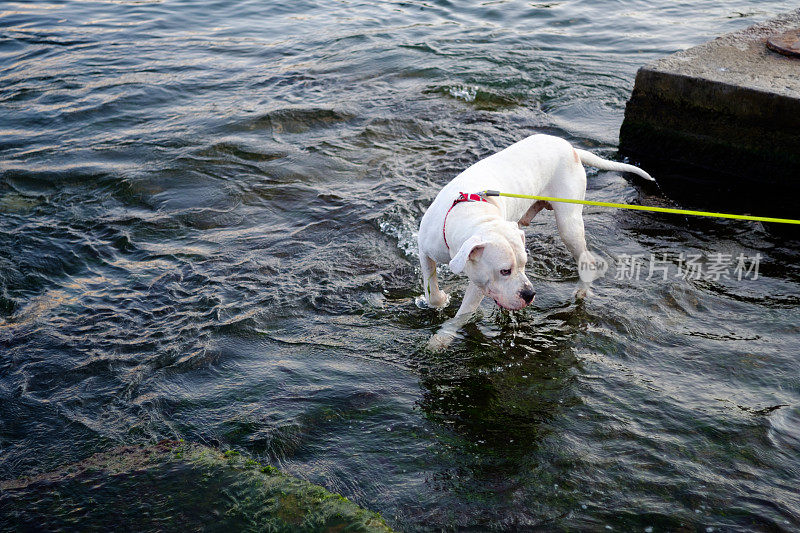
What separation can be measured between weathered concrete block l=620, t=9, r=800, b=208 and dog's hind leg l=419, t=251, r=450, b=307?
3.84 meters

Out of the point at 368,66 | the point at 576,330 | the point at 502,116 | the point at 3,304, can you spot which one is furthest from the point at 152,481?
the point at 368,66

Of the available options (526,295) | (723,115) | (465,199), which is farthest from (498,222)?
(723,115)

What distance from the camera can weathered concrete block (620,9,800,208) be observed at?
22.5 ft

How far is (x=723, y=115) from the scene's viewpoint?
7164 mm

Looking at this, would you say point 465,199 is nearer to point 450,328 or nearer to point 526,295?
point 526,295

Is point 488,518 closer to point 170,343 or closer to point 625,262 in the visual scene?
point 170,343

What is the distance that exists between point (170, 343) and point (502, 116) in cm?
599

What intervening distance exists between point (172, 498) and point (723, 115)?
6.48 meters

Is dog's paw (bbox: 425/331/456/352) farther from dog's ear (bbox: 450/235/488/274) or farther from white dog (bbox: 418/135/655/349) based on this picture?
dog's ear (bbox: 450/235/488/274)

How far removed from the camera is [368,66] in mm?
11555

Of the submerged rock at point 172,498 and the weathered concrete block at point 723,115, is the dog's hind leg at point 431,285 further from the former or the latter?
the weathered concrete block at point 723,115

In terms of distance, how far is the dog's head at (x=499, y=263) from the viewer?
4180 mm

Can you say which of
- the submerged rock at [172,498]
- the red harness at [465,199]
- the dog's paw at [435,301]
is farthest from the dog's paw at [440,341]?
the submerged rock at [172,498]

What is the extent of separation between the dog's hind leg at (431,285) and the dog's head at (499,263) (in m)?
0.67
